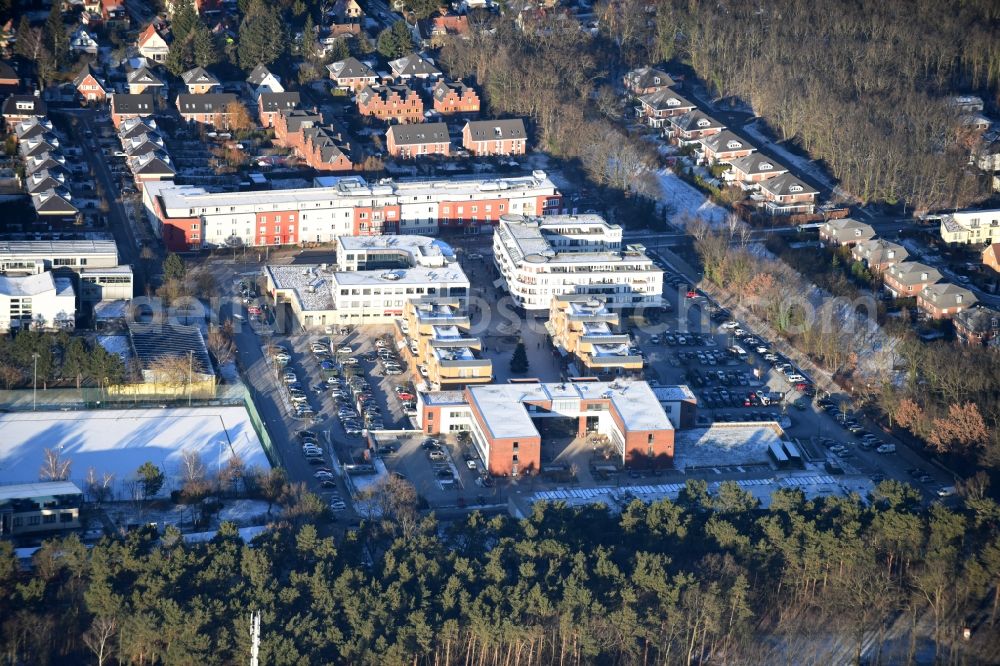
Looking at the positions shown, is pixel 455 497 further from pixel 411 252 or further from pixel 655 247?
pixel 655 247

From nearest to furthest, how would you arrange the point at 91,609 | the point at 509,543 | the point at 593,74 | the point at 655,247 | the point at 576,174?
the point at 91,609 → the point at 509,543 → the point at 655,247 → the point at 576,174 → the point at 593,74

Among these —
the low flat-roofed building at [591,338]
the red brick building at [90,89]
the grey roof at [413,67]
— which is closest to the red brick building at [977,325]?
the low flat-roofed building at [591,338]

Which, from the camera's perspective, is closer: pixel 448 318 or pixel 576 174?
pixel 448 318

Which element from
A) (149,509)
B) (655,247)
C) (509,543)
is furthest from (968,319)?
(149,509)

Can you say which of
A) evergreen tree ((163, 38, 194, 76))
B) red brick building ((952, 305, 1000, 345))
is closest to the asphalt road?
evergreen tree ((163, 38, 194, 76))

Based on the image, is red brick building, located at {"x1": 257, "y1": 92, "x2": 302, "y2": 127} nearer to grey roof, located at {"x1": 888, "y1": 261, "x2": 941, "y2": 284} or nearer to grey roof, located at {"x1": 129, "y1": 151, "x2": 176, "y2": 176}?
grey roof, located at {"x1": 129, "y1": 151, "x2": 176, "y2": 176}

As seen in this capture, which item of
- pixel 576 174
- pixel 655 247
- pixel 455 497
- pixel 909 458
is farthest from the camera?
pixel 576 174

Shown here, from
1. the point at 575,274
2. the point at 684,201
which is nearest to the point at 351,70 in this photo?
the point at 684,201
